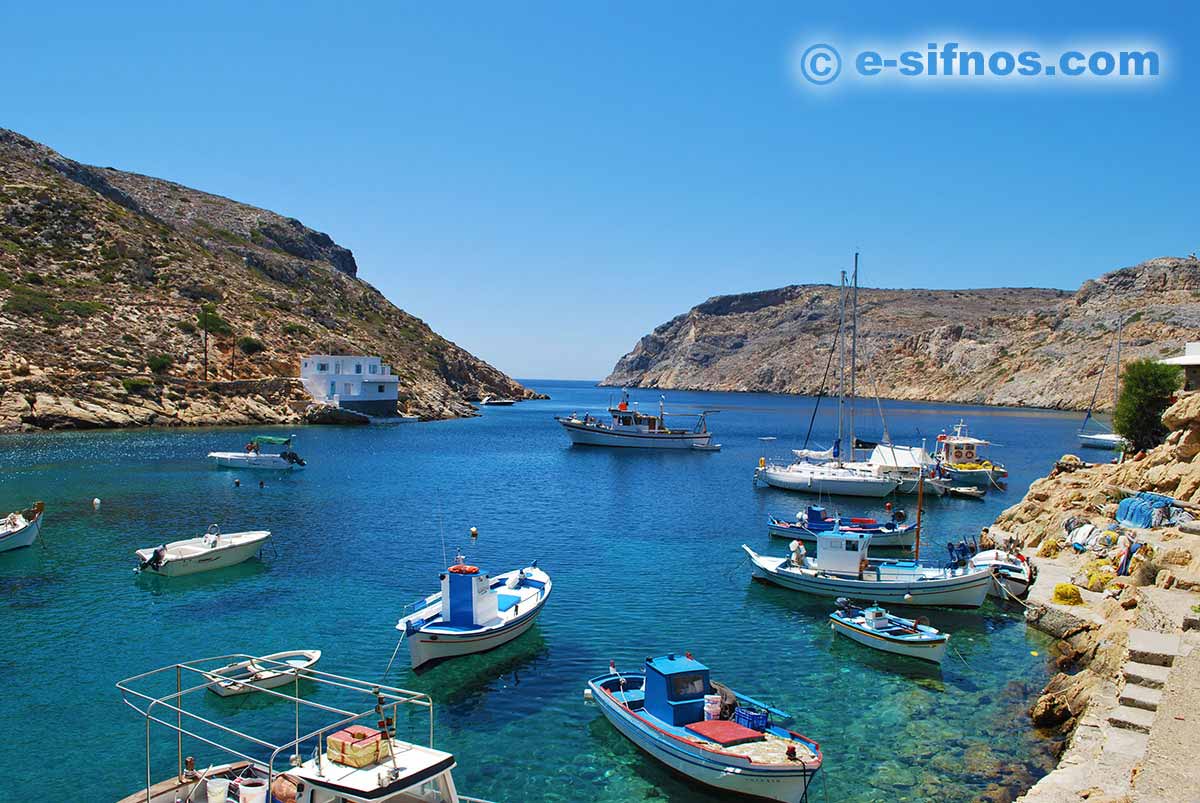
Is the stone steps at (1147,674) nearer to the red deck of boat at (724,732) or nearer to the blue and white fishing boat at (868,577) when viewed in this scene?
the red deck of boat at (724,732)

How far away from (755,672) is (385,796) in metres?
13.2

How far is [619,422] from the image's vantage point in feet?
297

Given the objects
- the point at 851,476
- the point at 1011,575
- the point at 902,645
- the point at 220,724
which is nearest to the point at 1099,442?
the point at 851,476

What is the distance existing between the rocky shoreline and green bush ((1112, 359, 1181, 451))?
16.2 meters

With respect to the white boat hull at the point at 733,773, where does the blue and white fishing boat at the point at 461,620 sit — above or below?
above

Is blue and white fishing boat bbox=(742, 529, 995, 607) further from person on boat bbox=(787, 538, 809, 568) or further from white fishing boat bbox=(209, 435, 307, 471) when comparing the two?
white fishing boat bbox=(209, 435, 307, 471)

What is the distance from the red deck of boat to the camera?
15.5 m

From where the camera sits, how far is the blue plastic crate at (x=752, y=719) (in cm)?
1609

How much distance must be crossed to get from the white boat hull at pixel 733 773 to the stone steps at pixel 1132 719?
618 centimetres

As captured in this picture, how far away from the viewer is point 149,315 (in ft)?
322

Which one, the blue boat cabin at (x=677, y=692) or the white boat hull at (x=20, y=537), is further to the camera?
the white boat hull at (x=20, y=537)

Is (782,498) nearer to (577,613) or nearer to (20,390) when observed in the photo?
(577,613)

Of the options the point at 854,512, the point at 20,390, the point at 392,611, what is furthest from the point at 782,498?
the point at 20,390

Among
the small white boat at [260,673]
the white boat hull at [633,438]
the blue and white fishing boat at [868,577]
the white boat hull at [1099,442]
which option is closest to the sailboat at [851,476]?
the blue and white fishing boat at [868,577]
